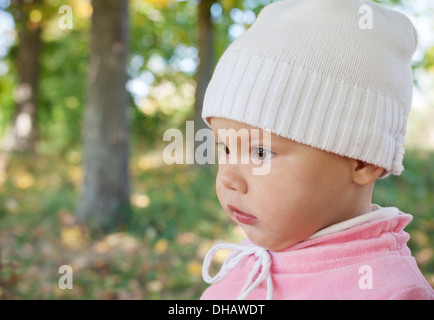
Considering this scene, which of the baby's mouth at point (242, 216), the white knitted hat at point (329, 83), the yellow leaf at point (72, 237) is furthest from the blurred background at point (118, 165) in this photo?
the baby's mouth at point (242, 216)

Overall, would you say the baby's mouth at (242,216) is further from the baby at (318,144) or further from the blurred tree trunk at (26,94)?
the blurred tree trunk at (26,94)

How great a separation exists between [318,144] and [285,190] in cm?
17

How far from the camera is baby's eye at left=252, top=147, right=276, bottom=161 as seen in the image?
1431mm

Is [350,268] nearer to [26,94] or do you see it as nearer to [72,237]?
[72,237]

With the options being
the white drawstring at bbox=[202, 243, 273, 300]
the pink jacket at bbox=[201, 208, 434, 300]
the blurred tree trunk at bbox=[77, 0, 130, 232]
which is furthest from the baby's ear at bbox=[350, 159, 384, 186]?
the blurred tree trunk at bbox=[77, 0, 130, 232]

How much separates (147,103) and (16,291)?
21.4 ft

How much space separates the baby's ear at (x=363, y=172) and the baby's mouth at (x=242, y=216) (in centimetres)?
35

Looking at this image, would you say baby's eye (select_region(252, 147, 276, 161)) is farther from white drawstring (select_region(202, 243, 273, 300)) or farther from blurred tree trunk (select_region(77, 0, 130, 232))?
blurred tree trunk (select_region(77, 0, 130, 232))

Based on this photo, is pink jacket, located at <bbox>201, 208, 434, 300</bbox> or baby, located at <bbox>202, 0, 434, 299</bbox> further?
baby, located at <bbox>202, 0, 434, 299</bbox>

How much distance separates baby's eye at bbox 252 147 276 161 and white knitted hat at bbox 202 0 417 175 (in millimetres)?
66

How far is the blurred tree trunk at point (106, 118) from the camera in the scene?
527 centimetres

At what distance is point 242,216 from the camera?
1.49 metres

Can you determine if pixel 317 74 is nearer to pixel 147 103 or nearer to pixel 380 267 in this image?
pixel 380 267
